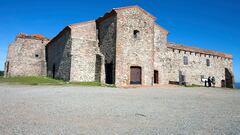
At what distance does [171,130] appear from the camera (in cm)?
436

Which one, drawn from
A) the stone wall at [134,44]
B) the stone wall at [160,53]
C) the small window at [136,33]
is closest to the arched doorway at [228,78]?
the stone wall at [160,53]

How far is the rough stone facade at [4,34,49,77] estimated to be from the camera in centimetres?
3041

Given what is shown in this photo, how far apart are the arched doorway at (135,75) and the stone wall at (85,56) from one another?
3.11 m

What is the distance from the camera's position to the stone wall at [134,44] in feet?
65.6

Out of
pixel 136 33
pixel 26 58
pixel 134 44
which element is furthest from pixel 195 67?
pixel 26 58

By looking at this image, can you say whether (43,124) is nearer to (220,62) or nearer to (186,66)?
(186,66)

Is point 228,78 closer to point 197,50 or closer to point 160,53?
point 197,50

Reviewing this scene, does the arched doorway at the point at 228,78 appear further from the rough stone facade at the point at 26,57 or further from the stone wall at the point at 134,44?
the rough stone facade at the point at 26,57

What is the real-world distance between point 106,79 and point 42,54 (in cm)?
1682

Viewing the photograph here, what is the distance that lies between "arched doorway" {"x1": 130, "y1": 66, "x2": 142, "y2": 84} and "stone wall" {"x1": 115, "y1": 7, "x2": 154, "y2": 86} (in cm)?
33

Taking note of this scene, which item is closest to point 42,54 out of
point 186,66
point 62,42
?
point 62,42

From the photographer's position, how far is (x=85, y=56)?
2153 cm

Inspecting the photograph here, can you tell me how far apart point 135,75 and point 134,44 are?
3.38 meters

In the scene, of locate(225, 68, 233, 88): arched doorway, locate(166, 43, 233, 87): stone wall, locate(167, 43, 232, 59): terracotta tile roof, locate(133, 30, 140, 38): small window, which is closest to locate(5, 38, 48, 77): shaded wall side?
locate(133, 30, 140, 38): small window
